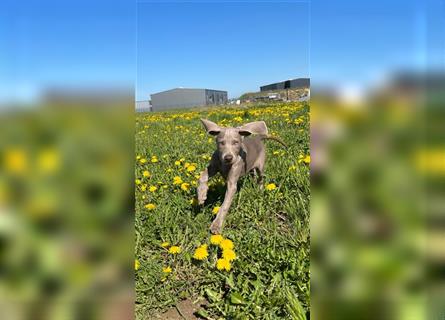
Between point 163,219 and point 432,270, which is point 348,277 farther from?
point 163,219

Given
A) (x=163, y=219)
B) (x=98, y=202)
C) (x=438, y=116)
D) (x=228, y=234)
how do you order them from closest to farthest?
1. (x=438, y=116)
2. (x=98, y=202)
3. (x=228, y=234)
4. (x=163, y=219)

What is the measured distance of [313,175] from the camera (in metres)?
0.42

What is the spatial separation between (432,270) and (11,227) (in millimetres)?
511

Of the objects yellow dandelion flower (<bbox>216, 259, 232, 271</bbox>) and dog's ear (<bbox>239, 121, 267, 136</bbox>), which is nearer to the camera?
yellow dandelion flower (<bbox>216, 259, 232, 271</bbox>)

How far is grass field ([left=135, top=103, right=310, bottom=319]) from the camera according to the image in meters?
1.66

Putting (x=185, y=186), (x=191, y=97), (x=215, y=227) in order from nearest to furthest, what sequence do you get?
(x=215, y=227)
(x=185, y=186)
(x=191, y=97)

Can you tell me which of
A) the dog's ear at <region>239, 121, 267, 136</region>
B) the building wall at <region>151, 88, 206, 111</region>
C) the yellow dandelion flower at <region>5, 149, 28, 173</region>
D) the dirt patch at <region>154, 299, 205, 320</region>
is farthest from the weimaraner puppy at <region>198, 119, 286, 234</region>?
the building wall at <region>151, 88, 206, 111</region>

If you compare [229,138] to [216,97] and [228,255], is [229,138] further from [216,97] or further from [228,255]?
[216,97]

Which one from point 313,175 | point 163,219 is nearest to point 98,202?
point 313,175

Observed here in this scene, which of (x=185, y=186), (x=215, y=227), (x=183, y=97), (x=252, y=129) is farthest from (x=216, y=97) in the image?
(x=215, y=227)

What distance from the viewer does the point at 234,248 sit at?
2.13 meters

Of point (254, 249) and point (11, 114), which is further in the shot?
point (254, 249)

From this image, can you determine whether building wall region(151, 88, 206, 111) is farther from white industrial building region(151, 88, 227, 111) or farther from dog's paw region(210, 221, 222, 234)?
dog's paw region(210, 221, 222, 234)

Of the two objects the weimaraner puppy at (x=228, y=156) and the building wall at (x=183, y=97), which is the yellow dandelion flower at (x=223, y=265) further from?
the building wall at (x=183, y=97)
